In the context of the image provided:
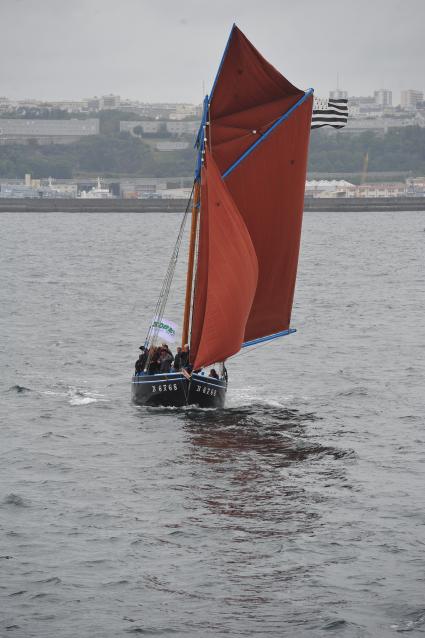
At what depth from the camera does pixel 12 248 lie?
157m

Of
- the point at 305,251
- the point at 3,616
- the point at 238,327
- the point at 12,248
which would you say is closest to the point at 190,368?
the point at 238,327

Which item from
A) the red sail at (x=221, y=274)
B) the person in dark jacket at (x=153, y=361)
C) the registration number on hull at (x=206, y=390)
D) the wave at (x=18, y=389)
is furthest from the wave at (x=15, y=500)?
the wave at (x=18, y=389)

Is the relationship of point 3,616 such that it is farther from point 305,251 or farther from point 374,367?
point 305,251

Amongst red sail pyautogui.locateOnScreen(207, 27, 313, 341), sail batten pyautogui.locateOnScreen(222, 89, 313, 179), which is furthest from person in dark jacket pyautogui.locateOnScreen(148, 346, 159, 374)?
sail batten pyautogui.locateOnScreen(222, 89, 313, 179)

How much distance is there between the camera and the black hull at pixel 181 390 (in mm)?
44188

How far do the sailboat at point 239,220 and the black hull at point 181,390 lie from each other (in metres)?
0.03

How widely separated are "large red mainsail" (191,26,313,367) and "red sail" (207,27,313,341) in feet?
0.11

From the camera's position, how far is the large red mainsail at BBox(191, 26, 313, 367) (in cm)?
4288

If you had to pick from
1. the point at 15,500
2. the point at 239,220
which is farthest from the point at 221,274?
the point at 15,500

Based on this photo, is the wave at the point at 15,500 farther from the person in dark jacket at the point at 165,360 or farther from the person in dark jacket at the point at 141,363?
the person in dark jacket at the point at 141,363

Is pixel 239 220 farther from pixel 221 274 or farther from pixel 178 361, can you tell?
pixel 178 361

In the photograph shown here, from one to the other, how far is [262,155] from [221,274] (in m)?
5.25

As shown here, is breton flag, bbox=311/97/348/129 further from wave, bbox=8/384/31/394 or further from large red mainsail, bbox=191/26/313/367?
wave, bbox=8/384/31/394

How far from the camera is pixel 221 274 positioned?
42.6 metres
